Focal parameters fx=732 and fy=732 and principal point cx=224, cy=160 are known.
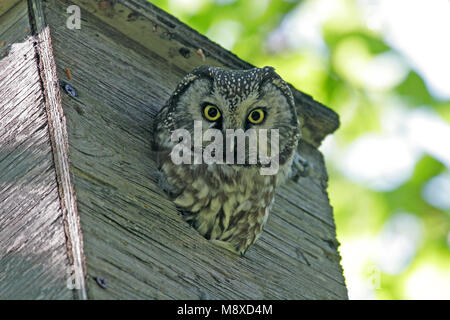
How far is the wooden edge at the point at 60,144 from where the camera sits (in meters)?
1.82

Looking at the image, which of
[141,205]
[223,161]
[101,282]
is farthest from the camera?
[223,161]

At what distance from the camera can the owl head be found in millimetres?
2600

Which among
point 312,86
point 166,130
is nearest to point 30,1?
point 166,130

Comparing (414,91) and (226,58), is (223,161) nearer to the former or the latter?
(226,58)

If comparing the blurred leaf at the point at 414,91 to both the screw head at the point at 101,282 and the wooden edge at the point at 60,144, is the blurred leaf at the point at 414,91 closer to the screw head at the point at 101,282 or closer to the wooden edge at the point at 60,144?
the wooden edge at the point at 60,144

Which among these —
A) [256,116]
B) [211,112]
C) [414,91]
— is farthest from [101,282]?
[414,91]

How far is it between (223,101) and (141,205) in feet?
1.88

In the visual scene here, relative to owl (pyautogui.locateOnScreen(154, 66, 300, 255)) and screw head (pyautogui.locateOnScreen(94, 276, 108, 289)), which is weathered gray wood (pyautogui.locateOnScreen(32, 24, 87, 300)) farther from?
owl (pyautogui.locateOnScreen(154, 66, 300, 255))

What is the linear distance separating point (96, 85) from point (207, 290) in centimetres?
82

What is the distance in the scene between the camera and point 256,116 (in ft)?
8.89

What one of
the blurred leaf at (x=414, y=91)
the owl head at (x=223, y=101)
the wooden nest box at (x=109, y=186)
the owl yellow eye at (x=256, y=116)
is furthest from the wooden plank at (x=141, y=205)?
the blurred leaf at (x=414, y=91)

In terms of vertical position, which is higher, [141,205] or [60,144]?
[60,144]
